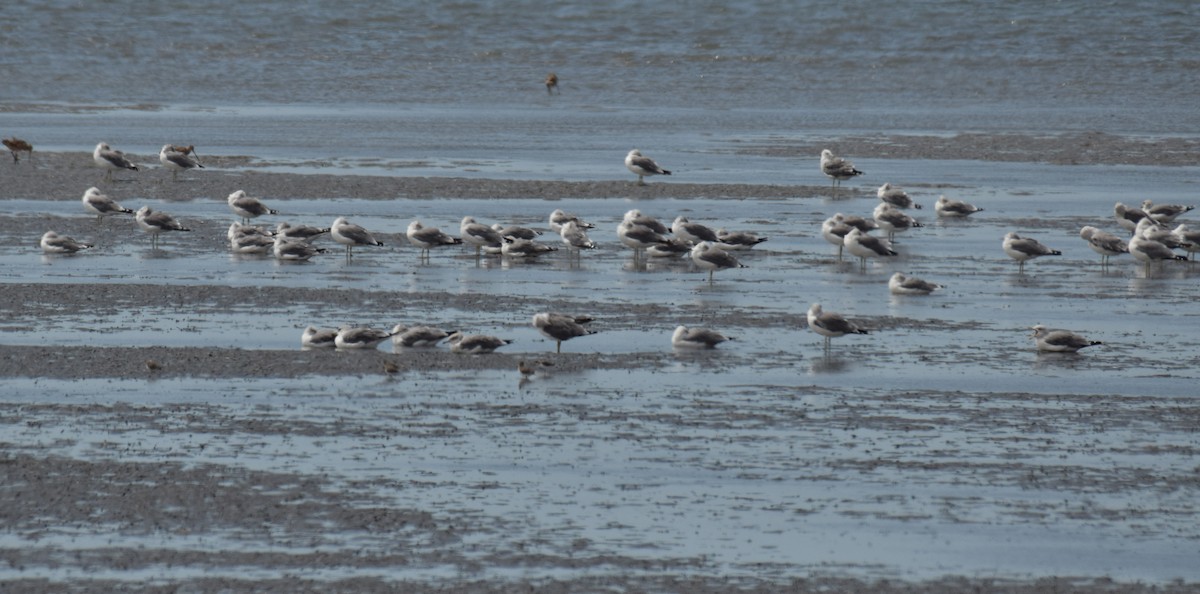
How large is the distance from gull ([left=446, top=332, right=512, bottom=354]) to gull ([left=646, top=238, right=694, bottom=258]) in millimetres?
6625

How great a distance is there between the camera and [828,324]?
55.0 feet

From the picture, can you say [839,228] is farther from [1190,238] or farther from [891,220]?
[1190,238]

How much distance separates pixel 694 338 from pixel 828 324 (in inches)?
46.8

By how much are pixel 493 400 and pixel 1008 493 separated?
426cm

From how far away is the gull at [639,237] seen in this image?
74.4ft

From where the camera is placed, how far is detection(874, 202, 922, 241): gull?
25.1 m

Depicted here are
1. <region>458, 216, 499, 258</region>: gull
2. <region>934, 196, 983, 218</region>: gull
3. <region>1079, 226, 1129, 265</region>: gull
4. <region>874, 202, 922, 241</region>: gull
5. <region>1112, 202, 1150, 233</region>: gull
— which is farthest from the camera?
<region>934, 196, 983, 218</region>: gull

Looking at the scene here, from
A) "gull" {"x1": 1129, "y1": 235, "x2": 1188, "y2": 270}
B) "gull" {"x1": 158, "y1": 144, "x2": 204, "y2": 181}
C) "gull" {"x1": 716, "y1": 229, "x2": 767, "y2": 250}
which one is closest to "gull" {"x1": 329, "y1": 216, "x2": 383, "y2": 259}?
"gull" {"x1": 716, "y1": 229, "x2": 767, "y2": 250}

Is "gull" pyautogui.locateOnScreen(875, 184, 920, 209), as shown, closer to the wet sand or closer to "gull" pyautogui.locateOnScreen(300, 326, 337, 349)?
the wet sand

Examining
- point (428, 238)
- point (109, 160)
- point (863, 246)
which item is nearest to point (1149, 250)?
point (863, 246)

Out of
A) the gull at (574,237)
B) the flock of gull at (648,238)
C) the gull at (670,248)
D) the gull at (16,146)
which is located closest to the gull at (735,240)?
the flock of gull at (648,238)

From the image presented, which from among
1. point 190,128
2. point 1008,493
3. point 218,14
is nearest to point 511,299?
point 1008,493

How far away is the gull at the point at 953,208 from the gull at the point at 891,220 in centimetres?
183

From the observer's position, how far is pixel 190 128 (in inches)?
1576
